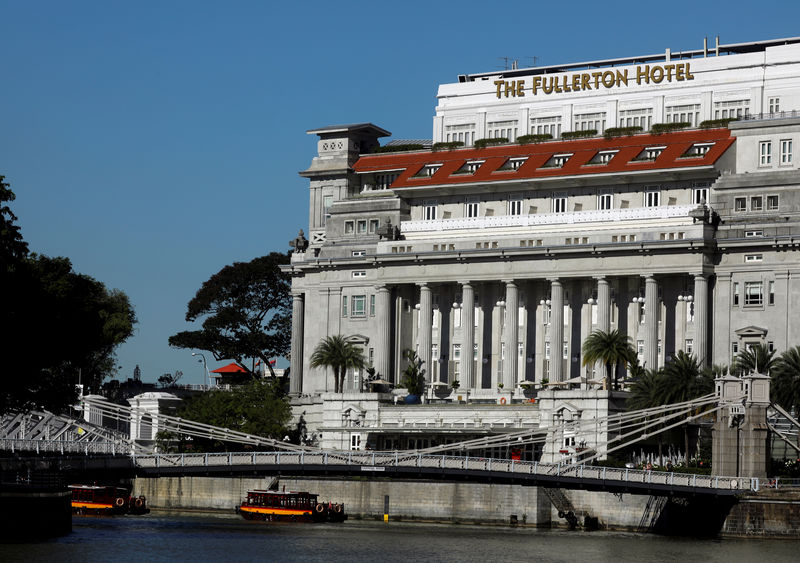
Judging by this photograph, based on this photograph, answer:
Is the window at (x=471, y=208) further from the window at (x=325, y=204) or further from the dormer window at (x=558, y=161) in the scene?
the window at (x=325, y=204)

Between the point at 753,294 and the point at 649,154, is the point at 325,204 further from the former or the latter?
the point at 753,294

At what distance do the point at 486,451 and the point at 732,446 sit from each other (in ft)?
122

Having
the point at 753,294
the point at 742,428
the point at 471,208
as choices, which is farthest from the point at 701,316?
the point at 742,428

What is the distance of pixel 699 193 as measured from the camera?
561 feet

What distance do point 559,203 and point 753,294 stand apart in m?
22.6

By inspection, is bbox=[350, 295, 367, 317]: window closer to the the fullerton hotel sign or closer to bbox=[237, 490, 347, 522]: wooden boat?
the the fullerton hotel sign

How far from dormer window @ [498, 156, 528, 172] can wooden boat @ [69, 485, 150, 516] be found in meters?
53.4

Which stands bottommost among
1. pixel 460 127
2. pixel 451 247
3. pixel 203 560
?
pixel 203 560

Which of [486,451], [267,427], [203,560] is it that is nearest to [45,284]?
[267,427]

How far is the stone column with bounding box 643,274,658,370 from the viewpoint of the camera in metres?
167

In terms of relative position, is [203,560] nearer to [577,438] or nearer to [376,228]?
[577,438]

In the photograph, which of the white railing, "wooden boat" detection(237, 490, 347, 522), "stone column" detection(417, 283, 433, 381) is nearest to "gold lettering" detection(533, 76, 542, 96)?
the white railing

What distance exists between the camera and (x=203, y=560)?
10994cm

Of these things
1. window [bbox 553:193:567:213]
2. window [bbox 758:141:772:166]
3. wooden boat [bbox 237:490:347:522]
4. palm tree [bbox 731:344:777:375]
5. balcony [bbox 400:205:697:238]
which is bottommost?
wooden boat [bbox 237:490:347:522]
